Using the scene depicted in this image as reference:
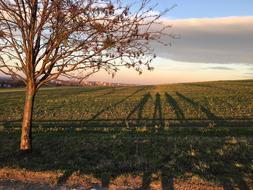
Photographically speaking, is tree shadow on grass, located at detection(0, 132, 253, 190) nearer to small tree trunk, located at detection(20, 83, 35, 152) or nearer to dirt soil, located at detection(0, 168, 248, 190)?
dirt soil, located at detection(0, 168, 248, 190)

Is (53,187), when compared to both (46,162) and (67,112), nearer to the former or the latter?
(46,162)

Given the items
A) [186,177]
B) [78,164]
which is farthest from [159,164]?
[78,164]

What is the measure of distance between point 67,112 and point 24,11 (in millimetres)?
21633

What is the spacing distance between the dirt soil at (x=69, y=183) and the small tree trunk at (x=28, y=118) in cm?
196

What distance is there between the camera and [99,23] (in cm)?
1144

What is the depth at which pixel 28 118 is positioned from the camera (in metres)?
13.0

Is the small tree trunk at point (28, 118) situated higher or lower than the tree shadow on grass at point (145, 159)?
higher

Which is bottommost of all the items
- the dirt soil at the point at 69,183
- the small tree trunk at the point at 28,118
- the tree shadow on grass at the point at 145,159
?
the dirt soil at the point at 69,183

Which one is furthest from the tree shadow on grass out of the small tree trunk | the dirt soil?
the small tree trunk

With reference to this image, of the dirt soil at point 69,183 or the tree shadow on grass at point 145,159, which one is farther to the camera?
the tree shadow on grass at point 145,159

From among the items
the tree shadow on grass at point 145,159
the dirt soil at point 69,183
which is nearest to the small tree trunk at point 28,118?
the tree shadow on grass at point 145,159

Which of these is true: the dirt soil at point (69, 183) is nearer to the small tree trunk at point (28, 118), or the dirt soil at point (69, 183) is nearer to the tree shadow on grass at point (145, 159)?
the tree shadow on grass at point (145, 159)

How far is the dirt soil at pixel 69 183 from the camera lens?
9695 millimetres

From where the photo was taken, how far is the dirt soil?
9.70 m
